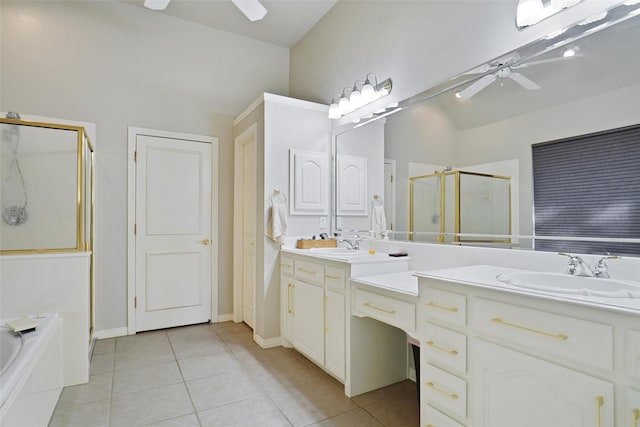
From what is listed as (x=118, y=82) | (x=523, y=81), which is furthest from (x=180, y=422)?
(x=118, y=82)

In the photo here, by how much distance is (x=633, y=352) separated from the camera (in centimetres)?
95

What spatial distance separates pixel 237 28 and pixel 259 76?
54 centimetres

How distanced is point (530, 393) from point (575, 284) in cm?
51

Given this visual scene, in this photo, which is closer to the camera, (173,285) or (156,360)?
(156,360)

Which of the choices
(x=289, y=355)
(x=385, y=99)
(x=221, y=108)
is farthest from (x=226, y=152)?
(x=289, y=355)

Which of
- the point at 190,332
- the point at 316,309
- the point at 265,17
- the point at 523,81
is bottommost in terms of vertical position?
the point at 190,332

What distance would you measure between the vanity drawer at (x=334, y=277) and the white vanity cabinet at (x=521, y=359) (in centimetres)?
71

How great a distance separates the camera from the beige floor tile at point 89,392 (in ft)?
6.97

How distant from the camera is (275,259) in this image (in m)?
3.12

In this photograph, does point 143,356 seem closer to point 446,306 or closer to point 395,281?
point 395,281

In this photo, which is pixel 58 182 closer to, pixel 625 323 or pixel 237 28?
pixel 237 28

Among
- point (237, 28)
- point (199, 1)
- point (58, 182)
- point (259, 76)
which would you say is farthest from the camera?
point (259, 76)

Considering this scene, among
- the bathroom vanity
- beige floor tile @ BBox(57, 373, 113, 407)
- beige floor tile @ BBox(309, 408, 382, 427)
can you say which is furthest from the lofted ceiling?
beige floor tile @ BBox(309, 408, 382, 427)

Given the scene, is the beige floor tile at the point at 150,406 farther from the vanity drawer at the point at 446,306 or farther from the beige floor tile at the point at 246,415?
the vanity drawer at the point at 446,306
